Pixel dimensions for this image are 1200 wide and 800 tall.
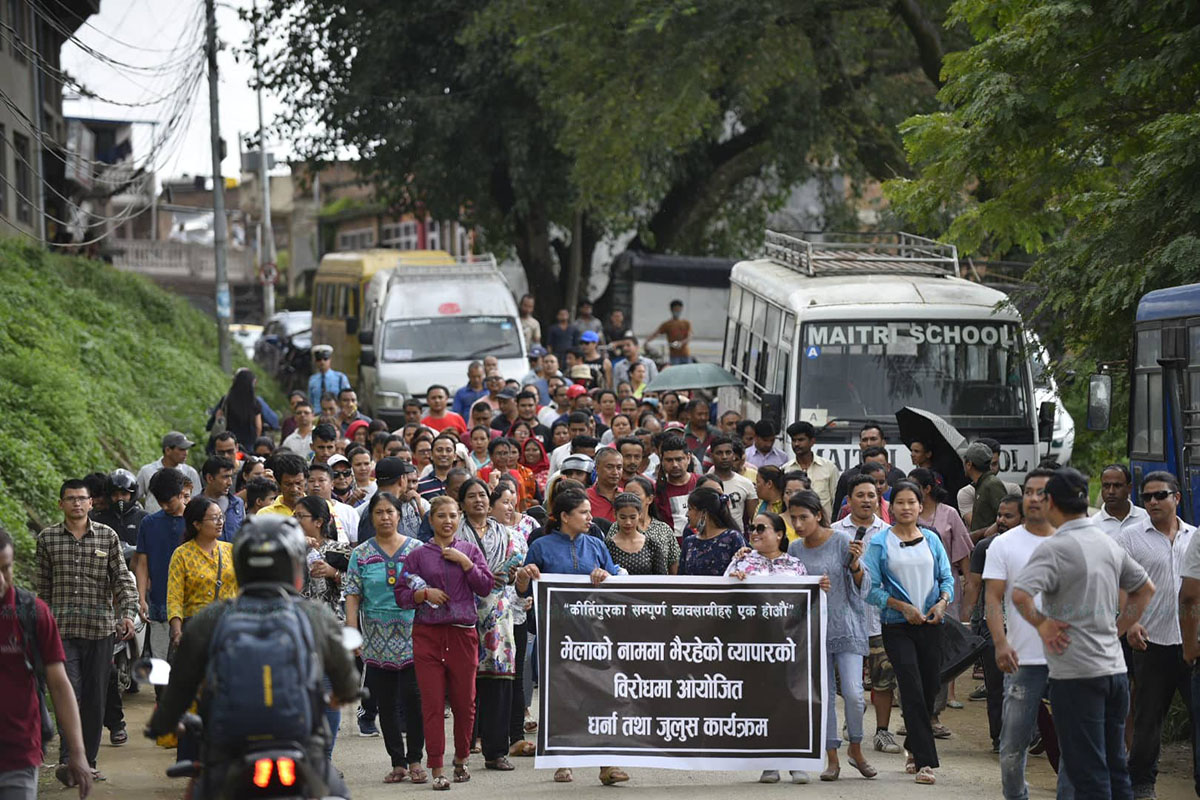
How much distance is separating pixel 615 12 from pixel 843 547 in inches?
729

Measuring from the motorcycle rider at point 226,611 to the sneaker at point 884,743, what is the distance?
5528 mm

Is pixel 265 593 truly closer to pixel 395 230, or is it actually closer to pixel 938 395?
pixel 938 395

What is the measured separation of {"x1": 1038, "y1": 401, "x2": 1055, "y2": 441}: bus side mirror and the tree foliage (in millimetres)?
8934

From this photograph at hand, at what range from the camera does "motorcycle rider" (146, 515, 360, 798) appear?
5758 millimetres

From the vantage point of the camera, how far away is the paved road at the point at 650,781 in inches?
384

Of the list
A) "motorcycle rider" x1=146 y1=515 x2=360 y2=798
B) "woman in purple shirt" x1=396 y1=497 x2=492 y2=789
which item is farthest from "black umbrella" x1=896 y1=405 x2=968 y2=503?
"motorcycle rider" x1=146 y1=515 x2=360 y2=798

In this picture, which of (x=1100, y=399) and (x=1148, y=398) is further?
(x=1100, y=399)

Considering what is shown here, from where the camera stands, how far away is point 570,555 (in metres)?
10.2

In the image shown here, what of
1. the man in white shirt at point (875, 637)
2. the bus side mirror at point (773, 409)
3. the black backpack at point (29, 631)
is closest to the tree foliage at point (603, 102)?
the bus side mirror at point (773, 409)

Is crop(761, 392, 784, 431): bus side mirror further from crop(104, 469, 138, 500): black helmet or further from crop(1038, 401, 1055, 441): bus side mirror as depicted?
crop(104, 469, 138, 500): black helmet

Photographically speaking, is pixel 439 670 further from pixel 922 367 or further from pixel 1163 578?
pixel 922 367

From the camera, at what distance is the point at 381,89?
35.7 metres

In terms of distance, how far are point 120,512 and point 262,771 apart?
696 cm

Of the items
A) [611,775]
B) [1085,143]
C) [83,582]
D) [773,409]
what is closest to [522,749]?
[611,775]
